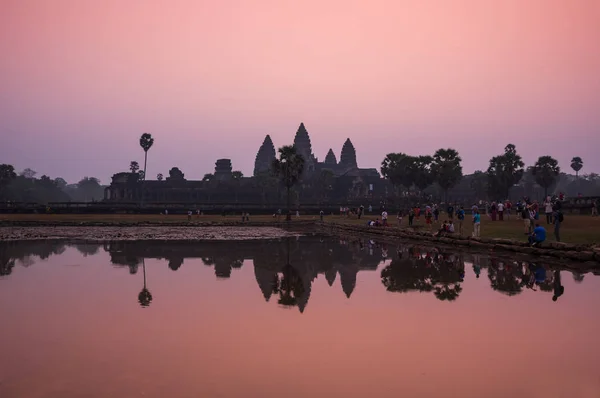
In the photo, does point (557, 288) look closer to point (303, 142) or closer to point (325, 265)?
point (325, 265)

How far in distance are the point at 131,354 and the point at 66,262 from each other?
14285 mm

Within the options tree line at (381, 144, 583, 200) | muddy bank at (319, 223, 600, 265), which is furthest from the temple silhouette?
muddy bank at (319, 223, 600, 265)

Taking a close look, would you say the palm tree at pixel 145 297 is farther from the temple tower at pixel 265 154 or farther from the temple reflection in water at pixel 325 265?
the temple tower at pixel 265 154

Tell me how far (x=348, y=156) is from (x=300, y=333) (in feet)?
539

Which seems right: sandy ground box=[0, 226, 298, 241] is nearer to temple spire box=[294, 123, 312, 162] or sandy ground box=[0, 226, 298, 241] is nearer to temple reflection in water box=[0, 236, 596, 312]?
temple reflection in water box=[0, 236, 596, 312]

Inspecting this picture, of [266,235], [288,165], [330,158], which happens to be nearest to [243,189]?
[288,165]

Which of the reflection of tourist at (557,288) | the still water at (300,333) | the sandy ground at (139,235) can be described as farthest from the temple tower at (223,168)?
the reflection of tourist at (557,288)

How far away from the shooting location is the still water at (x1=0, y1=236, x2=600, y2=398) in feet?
22.6

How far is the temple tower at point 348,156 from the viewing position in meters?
171

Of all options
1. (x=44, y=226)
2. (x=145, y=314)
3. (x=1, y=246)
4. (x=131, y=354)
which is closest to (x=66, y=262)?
(x=1, y=246)

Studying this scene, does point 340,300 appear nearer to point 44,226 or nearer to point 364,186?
point 44,226

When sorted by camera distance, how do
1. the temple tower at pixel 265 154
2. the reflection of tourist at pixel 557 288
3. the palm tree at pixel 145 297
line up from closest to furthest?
the palm tree at pixel 145 297
the reflection of tourist at pixel 557 288
the temple tower at pixel 265 154

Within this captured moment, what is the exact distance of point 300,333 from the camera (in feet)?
31.0

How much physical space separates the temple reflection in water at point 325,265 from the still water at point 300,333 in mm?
160
